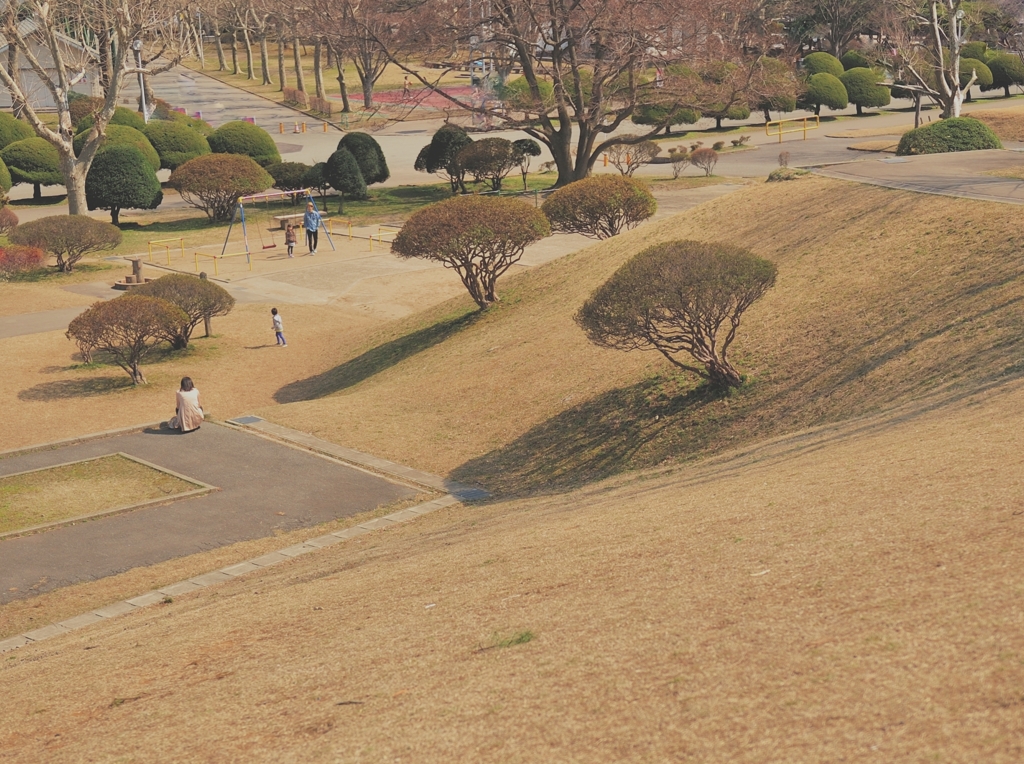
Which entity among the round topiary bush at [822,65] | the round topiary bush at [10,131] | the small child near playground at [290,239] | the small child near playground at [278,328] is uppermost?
the round topiary bush at [822,65]

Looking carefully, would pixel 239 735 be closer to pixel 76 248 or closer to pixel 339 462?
pixel 339 462

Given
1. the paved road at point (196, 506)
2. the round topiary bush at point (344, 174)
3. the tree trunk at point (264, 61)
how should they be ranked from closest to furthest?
the paved road at point (196, 506), the round topiary bush at point (344, 174), the tree trunk at point (264, 61)

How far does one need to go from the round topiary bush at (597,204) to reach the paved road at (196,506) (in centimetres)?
1188

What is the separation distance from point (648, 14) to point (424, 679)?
3729cm

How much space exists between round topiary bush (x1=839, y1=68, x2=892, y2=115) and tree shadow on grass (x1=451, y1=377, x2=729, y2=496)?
4983 centimetres

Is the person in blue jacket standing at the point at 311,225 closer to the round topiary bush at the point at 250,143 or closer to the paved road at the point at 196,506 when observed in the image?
the round topiary bush at the point at 250,143

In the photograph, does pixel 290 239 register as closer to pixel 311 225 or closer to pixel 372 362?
pixel 311 225

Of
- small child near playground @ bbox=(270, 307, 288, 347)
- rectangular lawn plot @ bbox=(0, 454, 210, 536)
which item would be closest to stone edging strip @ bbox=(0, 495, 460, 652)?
rectangular lawn plot @ bbox=(0, 454, 210, 536)

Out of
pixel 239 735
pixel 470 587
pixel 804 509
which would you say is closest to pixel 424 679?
pixel 239 735

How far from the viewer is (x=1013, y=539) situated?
7488mm

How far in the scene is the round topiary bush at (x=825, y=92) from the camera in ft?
198

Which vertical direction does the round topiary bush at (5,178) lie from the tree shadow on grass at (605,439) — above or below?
above

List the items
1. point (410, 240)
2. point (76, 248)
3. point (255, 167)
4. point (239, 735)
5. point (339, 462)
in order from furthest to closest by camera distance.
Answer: point (255, 167), point (76, 248), point (410, 240), point (339, 462), point (239, 735)

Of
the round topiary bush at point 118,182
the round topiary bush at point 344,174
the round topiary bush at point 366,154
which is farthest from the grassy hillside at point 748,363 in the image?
the round topiary bush at point 366,154
